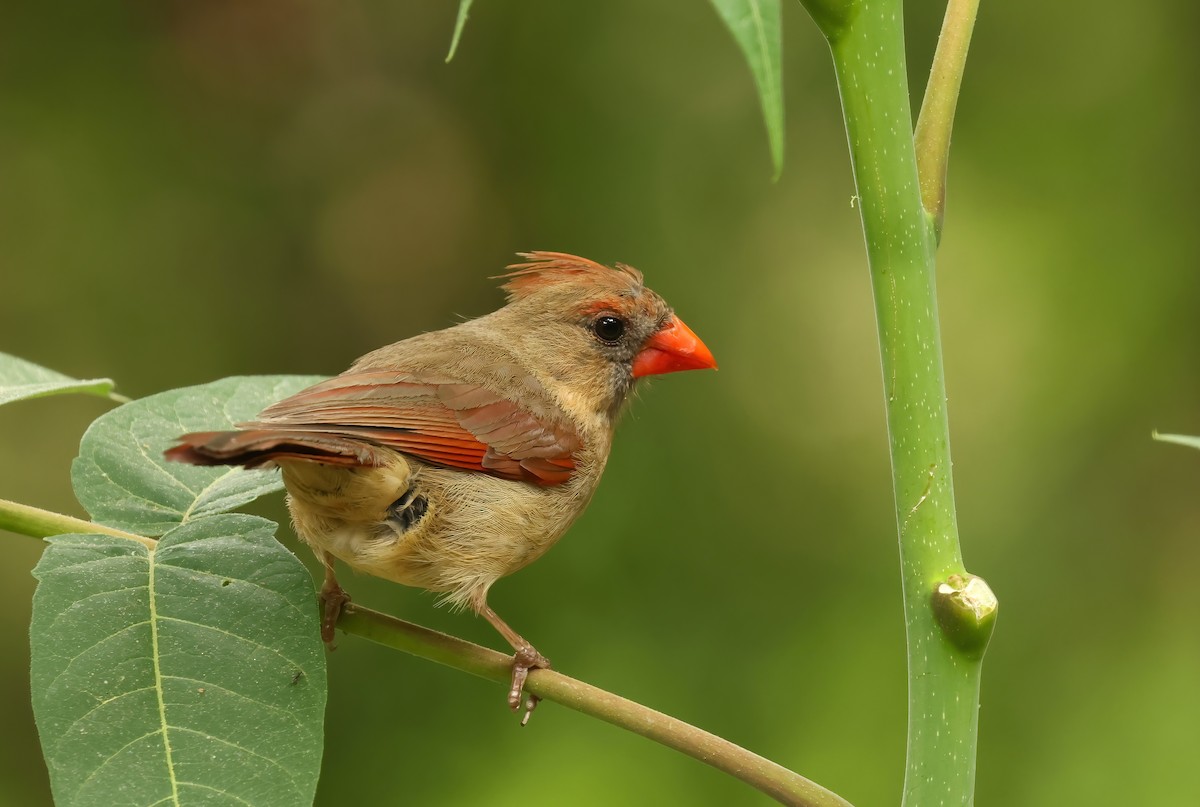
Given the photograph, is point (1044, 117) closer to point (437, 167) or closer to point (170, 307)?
point (437, 167)

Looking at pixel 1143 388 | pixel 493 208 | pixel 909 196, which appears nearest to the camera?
pixel 909 196

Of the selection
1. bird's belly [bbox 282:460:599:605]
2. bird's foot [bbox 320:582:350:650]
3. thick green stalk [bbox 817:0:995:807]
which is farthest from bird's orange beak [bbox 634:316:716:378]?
thick green stalk [bbox 817:0:995:807]

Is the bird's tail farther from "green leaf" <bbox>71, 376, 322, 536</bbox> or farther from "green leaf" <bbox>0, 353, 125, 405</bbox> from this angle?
"green leaf" <bbox>0, 353, 125, 405</bbox>

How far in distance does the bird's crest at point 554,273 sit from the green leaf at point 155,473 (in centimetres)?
147

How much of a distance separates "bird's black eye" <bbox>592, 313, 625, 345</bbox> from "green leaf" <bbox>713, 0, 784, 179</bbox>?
2403mm

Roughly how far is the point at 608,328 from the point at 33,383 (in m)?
1.76

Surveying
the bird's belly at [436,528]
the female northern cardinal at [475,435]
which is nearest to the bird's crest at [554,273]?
the female northern cardinal at [475,435]

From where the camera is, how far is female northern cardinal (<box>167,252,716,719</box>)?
8.14ft

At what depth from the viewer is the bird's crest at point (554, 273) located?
11.9ft

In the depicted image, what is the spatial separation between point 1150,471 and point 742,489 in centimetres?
161

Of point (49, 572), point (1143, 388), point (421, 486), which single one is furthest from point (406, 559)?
point (1143, 388)

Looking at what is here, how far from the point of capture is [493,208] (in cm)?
585

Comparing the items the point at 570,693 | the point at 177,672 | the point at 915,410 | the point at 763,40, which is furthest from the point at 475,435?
the point at 763,40

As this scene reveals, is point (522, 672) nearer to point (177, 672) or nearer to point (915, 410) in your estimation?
point (177, 672)
